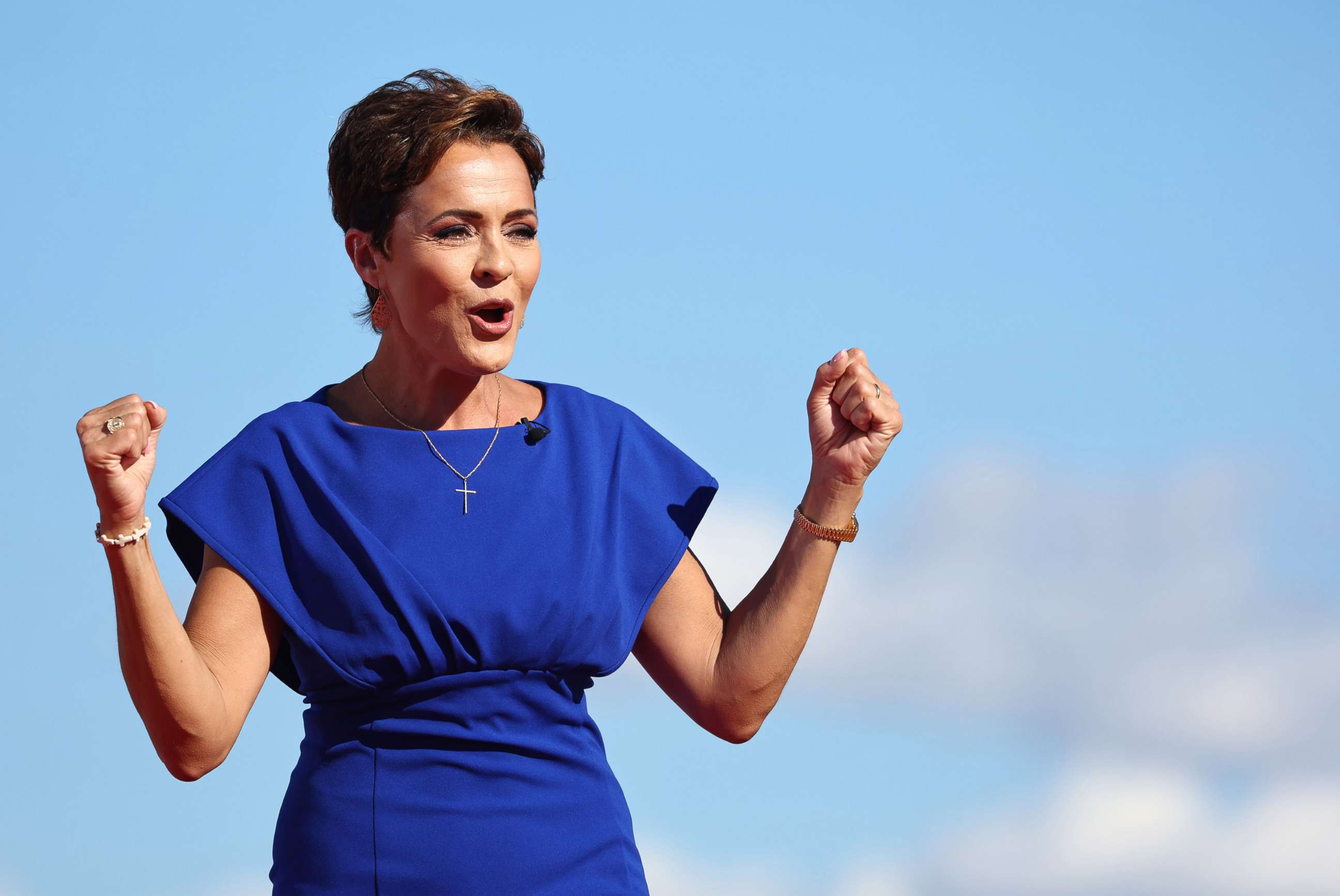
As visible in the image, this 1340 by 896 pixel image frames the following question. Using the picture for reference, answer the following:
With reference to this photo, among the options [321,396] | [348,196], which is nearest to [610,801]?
[321,396]

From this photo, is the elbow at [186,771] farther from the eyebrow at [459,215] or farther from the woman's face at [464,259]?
the eyebrow at [459,215]

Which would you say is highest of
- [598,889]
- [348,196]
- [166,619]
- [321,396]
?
[348,196]

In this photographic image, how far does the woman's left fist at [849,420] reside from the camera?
367 centimetres

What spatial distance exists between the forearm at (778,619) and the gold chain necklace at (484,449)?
65cm

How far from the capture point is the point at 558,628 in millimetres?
3420

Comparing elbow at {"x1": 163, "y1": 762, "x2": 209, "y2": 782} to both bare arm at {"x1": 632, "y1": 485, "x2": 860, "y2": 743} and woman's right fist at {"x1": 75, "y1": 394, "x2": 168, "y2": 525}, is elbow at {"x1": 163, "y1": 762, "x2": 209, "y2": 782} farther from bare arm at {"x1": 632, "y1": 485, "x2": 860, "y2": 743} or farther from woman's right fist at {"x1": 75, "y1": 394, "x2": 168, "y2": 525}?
bare arm at {"x1": 632, "y1": 485, "x2": 860, "y2": 743}

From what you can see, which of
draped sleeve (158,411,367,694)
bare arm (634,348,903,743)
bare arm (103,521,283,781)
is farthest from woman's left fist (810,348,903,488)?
bare arm (103,521,283,781)

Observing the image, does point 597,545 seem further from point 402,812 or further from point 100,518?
point 100,518

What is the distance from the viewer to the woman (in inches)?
131

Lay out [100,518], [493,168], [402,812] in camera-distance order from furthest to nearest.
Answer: [493,168]
[402,812]
[100,518]

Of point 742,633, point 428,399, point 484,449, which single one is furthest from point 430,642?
point 742,633

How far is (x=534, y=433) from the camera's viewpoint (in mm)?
3703

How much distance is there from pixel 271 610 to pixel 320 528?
182 millimetres

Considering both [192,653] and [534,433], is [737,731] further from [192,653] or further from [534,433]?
[192,653]
